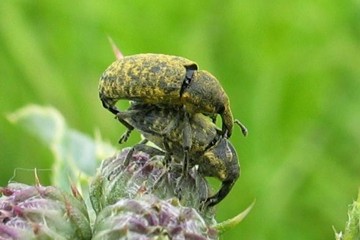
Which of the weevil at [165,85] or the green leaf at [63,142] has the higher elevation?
the weevil at [165,85]

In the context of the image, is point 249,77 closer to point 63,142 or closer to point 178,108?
point 63,142

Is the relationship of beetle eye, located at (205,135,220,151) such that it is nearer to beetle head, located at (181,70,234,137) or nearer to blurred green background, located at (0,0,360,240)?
beetle head, located at (181,70,234,137)

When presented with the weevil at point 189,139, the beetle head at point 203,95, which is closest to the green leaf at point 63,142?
the weevil at point 189,139

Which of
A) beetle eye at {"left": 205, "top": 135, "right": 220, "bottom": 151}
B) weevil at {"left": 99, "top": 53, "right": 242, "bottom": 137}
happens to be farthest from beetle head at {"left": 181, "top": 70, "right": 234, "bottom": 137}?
beetle eye at {"left": 205, "top": 135, "right": 220, "bottom": 151}

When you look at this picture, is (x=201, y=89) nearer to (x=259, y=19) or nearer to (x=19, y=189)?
(x=19, y=189)

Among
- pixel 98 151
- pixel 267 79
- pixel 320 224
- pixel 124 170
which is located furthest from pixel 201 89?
pixel 267 79

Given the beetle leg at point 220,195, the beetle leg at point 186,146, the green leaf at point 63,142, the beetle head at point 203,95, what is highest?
the beetle head at point 203,95

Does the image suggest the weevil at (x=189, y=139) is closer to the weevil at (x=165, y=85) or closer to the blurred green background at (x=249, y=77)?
the weevil at (x=165, y=85)
